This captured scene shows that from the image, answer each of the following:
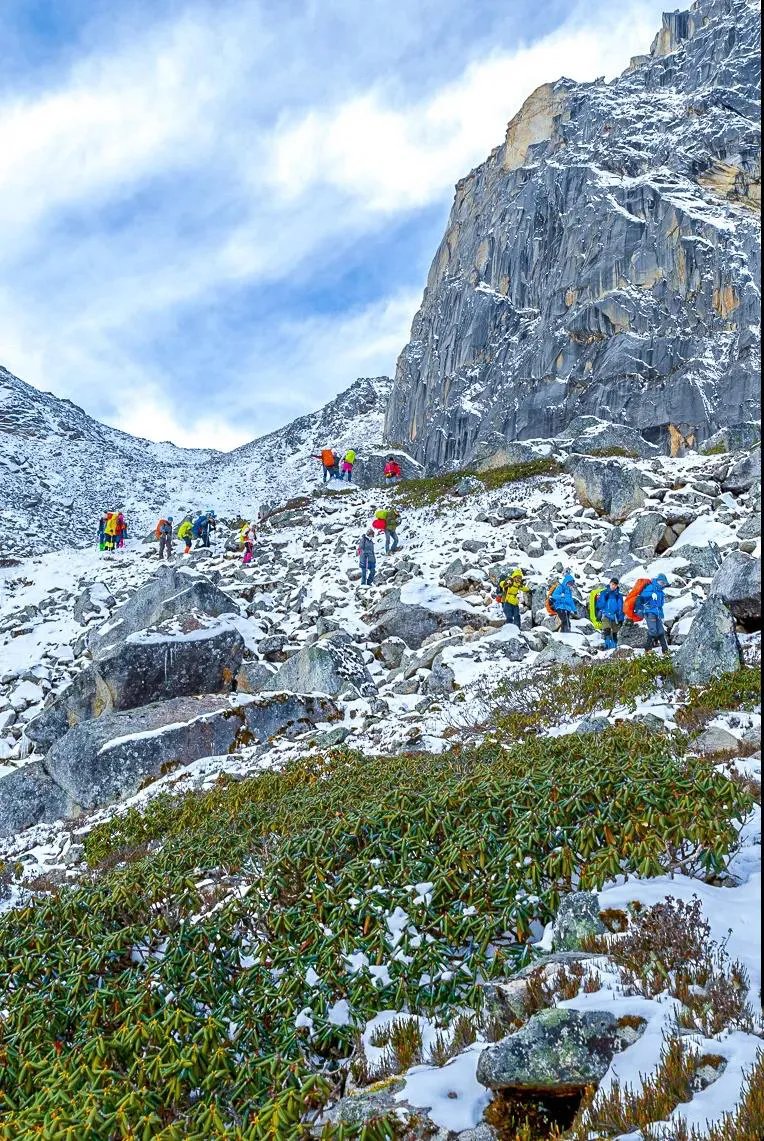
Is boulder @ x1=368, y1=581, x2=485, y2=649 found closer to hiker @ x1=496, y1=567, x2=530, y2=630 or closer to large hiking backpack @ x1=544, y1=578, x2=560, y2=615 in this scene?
hiker @ x1=496, y1=567, x2=530, y2=630

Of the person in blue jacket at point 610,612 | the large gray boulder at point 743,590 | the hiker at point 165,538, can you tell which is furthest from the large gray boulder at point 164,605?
the large gray boulder at point 743,590

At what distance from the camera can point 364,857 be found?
20.7 feet

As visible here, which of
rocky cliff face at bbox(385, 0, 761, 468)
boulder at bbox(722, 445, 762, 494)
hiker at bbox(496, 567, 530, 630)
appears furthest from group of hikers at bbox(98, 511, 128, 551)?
rocky cliff face at bbox(385, 0, 761, 468)

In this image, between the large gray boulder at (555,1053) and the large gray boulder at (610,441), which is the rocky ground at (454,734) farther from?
the large gray boulder at (610,441)

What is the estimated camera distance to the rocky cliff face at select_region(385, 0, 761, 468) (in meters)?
62.9

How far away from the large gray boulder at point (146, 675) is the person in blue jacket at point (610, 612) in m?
8.72

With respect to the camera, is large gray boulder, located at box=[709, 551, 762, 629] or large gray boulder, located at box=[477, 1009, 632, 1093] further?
large gray boulder, located at box=[709, 551, 762, 629]

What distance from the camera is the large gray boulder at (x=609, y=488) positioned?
22.7 meters

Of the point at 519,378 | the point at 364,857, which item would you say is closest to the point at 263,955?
the point at 364,857

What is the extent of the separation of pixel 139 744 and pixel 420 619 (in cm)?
772

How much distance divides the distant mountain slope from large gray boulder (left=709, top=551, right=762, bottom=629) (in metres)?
39.2

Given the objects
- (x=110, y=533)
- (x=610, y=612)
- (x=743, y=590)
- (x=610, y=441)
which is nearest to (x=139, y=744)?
(x=610, y=612)

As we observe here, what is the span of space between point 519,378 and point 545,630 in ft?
209

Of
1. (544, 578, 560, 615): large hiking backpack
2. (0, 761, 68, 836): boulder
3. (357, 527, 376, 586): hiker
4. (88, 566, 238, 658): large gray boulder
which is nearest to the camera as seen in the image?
(0, 761, 68, 836): boulder
